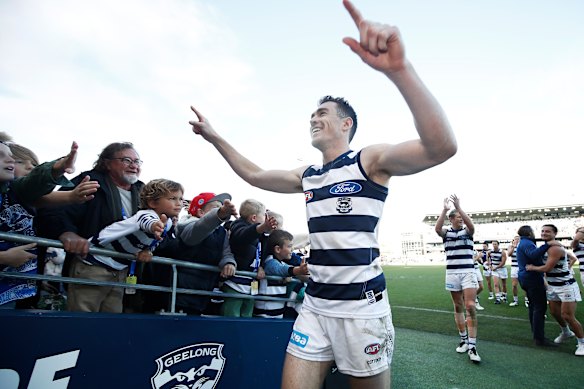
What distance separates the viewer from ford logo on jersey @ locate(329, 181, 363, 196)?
2006 millimetres

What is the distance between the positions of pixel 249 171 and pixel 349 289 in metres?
1.21

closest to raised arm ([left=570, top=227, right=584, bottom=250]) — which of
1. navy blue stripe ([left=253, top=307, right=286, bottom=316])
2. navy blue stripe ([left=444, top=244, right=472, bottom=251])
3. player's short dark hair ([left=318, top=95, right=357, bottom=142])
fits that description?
navy blue stripe ([left=444, top=244, right=472, bottom=251])

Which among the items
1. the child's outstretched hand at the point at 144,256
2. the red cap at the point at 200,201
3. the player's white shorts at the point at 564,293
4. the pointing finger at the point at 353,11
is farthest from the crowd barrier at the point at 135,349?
the player's white shorts at the point at 564,293

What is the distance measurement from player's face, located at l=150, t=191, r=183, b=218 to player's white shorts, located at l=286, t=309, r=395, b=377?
1613mm

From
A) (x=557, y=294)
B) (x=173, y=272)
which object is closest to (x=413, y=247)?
(x=557, y=294)

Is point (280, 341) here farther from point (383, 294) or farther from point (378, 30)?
point (378, 30)

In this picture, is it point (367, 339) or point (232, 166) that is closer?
point (367, 339)

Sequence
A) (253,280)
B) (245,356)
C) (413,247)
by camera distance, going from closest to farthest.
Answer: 1. (245,356)
2. (253,280)
3. (413,247)

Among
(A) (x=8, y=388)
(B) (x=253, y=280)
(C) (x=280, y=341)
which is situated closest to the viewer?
(A) (x=8, y=388)

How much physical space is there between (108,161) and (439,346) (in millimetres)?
5904

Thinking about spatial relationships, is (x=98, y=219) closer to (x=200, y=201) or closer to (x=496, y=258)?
(x=200, y=201)

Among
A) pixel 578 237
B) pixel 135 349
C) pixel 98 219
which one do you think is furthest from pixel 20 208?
pixel 578 237

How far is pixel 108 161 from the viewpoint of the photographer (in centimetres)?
315

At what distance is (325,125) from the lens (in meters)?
2.37
